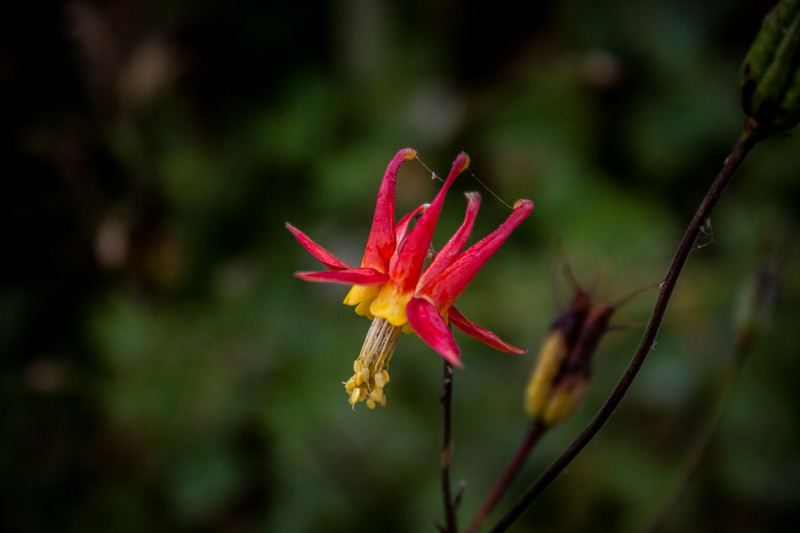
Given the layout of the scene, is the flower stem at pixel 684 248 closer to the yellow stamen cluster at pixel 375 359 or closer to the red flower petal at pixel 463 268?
the red flower petal at pixel 463 268

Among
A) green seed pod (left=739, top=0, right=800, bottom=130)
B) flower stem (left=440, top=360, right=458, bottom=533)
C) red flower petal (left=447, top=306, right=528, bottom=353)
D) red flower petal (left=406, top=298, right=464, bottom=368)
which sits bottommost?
flower stem (left=440, top=360, right=458, bottom=533)

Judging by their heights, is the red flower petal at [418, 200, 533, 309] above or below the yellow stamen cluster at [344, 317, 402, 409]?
above

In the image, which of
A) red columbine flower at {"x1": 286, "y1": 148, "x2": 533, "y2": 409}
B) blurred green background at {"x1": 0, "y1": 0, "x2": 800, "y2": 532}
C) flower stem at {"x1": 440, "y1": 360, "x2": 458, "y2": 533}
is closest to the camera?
red columbine flower at {"x1": 286, "y1": 148, "x2": 533, "y2": 409}

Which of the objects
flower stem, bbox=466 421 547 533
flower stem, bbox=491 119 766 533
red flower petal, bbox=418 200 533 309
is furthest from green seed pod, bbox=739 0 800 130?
flower stem, bbox=466 421 547 533

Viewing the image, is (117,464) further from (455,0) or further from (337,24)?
(455,0)

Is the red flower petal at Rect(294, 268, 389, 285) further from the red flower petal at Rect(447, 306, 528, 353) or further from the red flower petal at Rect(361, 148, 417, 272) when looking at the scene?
the red flower petal at Rect(447, 306, 528, 353)

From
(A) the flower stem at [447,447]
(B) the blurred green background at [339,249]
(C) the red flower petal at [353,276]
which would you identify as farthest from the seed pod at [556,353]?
(B) the blurred green background at [339,249]

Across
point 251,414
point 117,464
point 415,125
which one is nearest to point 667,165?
point 415,125

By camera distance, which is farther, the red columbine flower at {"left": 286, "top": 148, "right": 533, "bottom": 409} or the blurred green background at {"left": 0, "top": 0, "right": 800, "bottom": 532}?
the blurred green background at {"left": 0, "top": 0, "right": 800, "bottom": 532}
